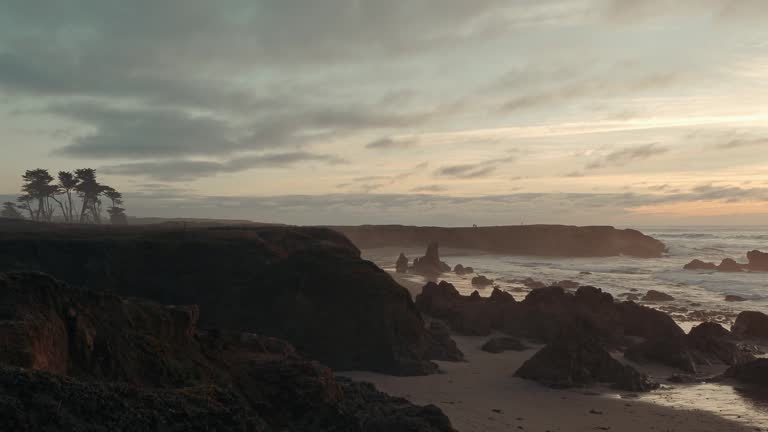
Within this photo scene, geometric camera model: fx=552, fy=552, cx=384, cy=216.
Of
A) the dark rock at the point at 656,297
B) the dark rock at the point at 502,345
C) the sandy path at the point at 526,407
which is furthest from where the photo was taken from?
the dark rock at the point at 656,297

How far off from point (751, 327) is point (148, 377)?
31455 millimetres

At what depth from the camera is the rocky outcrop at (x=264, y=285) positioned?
23.1 m

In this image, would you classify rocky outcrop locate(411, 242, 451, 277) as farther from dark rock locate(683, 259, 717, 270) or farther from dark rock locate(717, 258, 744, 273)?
dark rock locate(717, 258, 744, 273)

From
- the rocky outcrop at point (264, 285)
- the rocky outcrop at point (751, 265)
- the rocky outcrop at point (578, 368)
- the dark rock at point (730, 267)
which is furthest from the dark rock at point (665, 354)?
the rocky outcrop at point (751, 265)

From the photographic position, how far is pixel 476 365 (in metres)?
24.1

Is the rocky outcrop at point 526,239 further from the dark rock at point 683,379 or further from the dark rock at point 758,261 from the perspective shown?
the dark rock at point 683,379

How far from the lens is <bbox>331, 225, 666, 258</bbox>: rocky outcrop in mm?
112938

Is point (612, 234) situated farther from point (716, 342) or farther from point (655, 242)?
point (716, 342)

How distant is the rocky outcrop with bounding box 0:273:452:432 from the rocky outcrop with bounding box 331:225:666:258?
338ft

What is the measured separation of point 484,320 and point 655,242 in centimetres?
9857

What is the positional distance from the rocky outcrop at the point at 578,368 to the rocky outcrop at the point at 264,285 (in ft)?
14.9

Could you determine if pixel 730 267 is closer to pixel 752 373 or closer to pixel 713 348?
pixel 713 348

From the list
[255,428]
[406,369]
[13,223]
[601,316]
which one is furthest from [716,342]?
[13,223]

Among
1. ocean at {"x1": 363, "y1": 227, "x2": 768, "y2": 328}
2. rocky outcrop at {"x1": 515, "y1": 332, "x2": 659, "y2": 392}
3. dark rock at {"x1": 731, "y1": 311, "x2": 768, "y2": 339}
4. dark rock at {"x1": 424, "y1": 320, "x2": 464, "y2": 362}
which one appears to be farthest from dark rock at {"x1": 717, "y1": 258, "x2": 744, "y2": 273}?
dark rock at {"x1": 424, "y1": 320, "x2": 464, "y2": 362}
